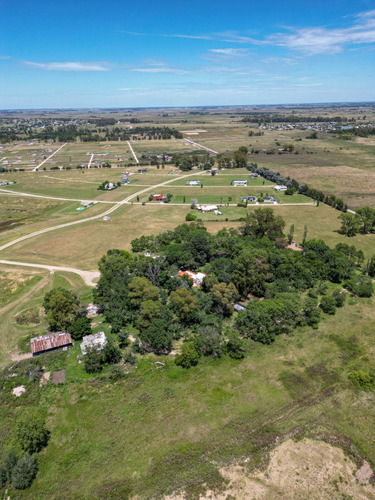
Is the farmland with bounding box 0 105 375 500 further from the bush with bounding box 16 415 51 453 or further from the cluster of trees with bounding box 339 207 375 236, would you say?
the cluster of trees with bounding box 339 207 375 236

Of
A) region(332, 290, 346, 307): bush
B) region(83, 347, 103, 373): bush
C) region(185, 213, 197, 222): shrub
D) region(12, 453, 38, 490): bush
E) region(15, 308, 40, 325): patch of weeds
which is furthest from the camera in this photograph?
region(185, 213, 197, 222): shrub

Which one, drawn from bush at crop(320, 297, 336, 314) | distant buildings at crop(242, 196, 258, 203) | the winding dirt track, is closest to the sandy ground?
bush at crop(320, 297, 336, 314)

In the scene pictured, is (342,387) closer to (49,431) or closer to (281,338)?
(281,338)

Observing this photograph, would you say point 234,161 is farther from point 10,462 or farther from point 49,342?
point 10,462

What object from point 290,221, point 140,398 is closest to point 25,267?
point 140,398

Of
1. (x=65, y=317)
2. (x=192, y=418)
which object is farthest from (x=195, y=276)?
(x=192, y=418)

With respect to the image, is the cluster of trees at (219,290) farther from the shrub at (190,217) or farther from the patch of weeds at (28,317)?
the shrub at (190,217)
